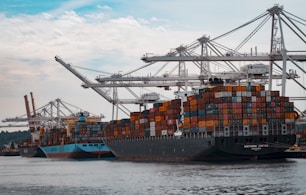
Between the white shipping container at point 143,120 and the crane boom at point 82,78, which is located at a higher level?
the crane boom at point 82,78

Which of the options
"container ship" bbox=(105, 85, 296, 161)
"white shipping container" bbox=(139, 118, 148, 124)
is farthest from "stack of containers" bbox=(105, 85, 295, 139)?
"white shipping container" bbox=(139, 118, 148, 124)


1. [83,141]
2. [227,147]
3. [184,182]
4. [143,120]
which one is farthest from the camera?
[83,141]

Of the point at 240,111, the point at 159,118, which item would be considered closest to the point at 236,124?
the point at 240,111

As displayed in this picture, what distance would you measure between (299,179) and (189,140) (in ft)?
84.1

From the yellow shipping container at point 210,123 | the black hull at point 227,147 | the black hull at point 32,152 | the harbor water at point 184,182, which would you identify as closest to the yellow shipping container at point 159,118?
the black hull at point 227,147

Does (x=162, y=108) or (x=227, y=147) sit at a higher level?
(x=162, y=108)

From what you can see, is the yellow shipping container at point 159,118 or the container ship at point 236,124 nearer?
the container ship at point 236,124

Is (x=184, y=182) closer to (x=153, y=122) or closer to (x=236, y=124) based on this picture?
(x=236, y=124)

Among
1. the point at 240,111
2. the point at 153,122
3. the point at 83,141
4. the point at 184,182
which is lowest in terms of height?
the point at 184,182

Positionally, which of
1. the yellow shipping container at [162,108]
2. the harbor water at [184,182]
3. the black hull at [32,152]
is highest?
the yellow shipping container at [162,108]

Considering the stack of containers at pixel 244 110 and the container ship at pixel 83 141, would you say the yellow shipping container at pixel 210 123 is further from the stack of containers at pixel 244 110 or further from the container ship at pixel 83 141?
the container ship at pixel 83 141

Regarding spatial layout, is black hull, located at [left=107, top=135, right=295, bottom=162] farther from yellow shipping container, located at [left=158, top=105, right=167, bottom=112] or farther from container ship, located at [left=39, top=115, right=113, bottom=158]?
container ship, located at [left=39, top=115, right=113, bottom=158]

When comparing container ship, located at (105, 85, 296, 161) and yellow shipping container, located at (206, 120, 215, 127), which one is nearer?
container ship, located at (105, 85, 296, 161)

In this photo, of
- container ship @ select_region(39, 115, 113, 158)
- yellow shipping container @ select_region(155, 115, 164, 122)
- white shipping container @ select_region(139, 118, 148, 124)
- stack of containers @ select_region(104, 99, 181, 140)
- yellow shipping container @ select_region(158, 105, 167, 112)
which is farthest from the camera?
container ship @ select_region(39, 115, 113, 158)
